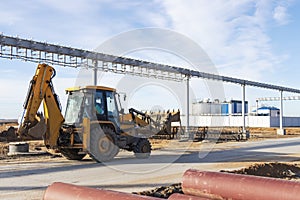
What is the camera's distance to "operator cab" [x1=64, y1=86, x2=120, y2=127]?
542 inches

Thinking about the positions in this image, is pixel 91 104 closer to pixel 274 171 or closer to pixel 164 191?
pixel 164 191

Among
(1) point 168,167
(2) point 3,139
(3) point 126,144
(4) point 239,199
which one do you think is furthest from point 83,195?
(2) point 3,139

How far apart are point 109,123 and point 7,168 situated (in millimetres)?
3798

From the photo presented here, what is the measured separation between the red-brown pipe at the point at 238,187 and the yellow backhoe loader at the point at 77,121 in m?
6.38

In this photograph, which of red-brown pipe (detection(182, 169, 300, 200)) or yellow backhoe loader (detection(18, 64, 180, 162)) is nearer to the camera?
red-brown pipe (detection(182, 169, 300, 200))

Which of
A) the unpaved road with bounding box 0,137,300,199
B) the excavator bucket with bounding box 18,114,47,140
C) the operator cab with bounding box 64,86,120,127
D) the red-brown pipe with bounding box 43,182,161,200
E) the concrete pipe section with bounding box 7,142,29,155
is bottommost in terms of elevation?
the unpaved road with bounding box 0,137,300,199

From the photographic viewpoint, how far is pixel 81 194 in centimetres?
502

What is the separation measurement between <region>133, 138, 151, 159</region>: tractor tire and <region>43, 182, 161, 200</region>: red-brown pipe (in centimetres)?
983

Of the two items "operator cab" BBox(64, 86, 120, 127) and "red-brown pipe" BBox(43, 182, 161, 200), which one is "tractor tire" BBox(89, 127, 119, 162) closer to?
"operator cab" BBox(64, 86, 120, 127)

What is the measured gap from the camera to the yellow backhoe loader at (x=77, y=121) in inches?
508

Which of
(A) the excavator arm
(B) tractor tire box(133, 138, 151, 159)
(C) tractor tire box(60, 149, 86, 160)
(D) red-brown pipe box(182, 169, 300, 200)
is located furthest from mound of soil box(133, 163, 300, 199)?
(A) the excavator arm

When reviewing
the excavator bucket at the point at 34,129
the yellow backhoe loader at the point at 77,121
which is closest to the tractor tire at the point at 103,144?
the yellow backhoe loader at the point at 77,121

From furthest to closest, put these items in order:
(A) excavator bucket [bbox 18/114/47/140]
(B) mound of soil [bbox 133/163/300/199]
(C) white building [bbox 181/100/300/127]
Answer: (C) white building [bbox 181/100/300/127]
(A) excavator bucket [bbox 18/114/47/140]
(B) mound of soil [bbox 133/163/300/199]

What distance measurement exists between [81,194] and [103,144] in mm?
8818
